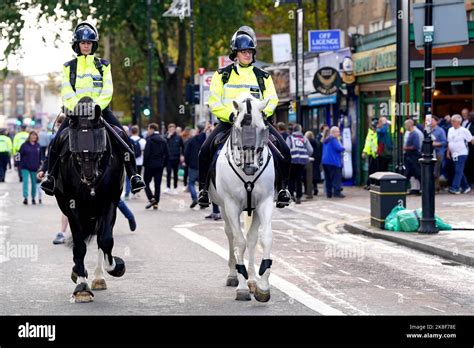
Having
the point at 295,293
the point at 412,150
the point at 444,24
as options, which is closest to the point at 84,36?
the point at 295,293

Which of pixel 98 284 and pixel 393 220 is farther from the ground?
pixel 98 284

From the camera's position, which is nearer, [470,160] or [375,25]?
[470,160]

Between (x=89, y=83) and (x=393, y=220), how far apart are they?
29.1ft

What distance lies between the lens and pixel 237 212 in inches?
444

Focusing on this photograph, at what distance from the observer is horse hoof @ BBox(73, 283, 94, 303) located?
11070mm

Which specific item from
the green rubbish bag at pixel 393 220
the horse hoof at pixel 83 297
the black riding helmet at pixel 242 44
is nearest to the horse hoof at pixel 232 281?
the horse hoof at pixel 83 297

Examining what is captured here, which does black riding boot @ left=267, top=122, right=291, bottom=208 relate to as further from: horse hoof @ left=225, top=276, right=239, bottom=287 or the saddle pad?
the saddle pad

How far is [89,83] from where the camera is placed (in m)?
11.7

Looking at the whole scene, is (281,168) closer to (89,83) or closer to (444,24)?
(89,83)

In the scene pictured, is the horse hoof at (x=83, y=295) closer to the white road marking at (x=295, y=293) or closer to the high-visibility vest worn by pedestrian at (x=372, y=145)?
the white road marking at (x=295, y=293)

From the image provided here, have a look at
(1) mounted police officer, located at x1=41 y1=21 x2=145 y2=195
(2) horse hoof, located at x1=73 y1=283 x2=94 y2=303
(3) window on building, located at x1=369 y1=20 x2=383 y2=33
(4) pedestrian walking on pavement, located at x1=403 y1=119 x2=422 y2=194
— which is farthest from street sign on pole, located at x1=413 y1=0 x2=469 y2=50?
(3) window on building, located at x1=369 y1=20 x2=383 y2=33

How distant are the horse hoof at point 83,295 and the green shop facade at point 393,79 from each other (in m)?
18.7

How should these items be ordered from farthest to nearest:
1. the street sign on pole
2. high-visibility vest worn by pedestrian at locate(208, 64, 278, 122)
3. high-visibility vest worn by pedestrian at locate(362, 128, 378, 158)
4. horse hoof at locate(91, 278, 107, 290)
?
1. high-visibility vest worn by pedestrian at locate(362, 128, 378, 158)
2. the street sign on pole
3. horse hoof at locate(91, 278, 107, 290)
4. high-visibility vest worn by pedestrian at locate(208, 64, 278, 122)
